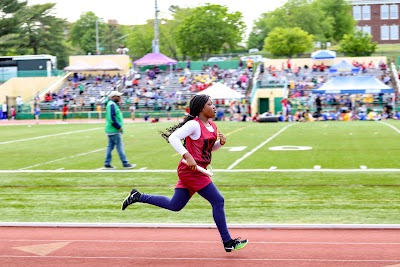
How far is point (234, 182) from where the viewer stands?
49.0 feet

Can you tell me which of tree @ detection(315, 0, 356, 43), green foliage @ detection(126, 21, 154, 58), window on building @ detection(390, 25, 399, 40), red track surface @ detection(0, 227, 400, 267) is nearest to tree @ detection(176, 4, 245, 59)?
green foliage @ detection(126, 21, 154, 58)

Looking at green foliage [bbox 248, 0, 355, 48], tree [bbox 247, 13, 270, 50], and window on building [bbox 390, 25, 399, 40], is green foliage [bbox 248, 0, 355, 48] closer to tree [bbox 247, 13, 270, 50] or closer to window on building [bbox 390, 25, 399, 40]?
window on building [bbox 390, 25, 399, 40]

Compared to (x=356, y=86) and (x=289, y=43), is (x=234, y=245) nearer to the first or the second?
(x=356, y=86)

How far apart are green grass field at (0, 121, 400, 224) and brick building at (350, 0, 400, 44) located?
3287 inches

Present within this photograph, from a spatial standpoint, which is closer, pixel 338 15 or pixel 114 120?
pixel 114 120

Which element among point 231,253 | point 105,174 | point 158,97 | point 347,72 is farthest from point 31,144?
point 347,72

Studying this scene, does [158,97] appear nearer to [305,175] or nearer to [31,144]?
[31,144]

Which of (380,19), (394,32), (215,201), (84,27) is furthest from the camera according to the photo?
(84,27)

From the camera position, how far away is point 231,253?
8477mm

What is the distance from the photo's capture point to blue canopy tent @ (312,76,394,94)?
145ft

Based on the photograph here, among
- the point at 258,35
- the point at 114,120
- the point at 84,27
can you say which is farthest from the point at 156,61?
the point at 84,27

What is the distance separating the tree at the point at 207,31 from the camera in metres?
76.1

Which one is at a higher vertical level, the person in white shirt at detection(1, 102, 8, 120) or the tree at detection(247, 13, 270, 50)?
the tree at detection(247, 13, 270, 50)

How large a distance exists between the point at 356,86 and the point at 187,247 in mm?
37049
